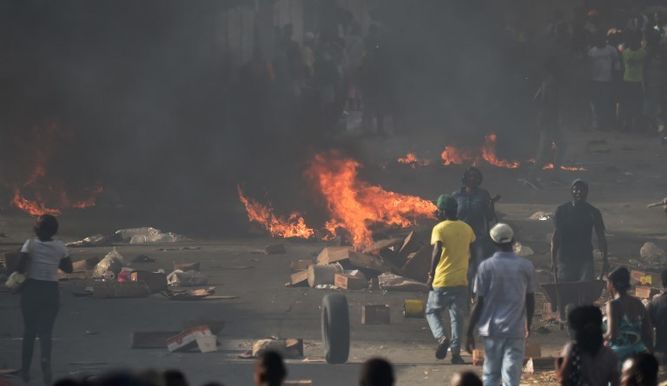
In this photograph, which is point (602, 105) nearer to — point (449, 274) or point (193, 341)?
point (449, 274)

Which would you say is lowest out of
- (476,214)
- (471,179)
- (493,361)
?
(493,361)

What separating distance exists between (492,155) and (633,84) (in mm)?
3791

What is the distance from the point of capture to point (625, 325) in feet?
29.7

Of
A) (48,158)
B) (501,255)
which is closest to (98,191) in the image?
(48,158)

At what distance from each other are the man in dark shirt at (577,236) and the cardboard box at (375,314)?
1902mm

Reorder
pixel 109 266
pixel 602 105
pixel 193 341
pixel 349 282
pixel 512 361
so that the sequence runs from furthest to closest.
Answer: pixel 602 105, pixel 109 266, pixel 349 282, pixel 193 341, pixel 512 361

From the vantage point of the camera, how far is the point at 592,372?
7.63m

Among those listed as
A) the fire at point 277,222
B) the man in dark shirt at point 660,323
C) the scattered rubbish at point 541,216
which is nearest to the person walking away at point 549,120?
the scattered rubbish at point 541,216

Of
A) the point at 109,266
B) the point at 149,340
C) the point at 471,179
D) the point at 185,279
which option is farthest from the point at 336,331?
the point at 109,266

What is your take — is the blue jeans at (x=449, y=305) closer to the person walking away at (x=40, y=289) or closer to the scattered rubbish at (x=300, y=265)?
the person walking away at (x=40, y=289)

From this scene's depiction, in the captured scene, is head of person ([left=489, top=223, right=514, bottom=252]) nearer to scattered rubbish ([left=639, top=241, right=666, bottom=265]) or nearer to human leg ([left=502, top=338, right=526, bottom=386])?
human leg ([left=502, top=338, right=526, bottom=386])

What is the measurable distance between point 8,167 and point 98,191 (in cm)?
176

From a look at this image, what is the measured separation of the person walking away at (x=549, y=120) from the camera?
24.4m

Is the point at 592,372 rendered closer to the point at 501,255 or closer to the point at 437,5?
the point at 501,255
